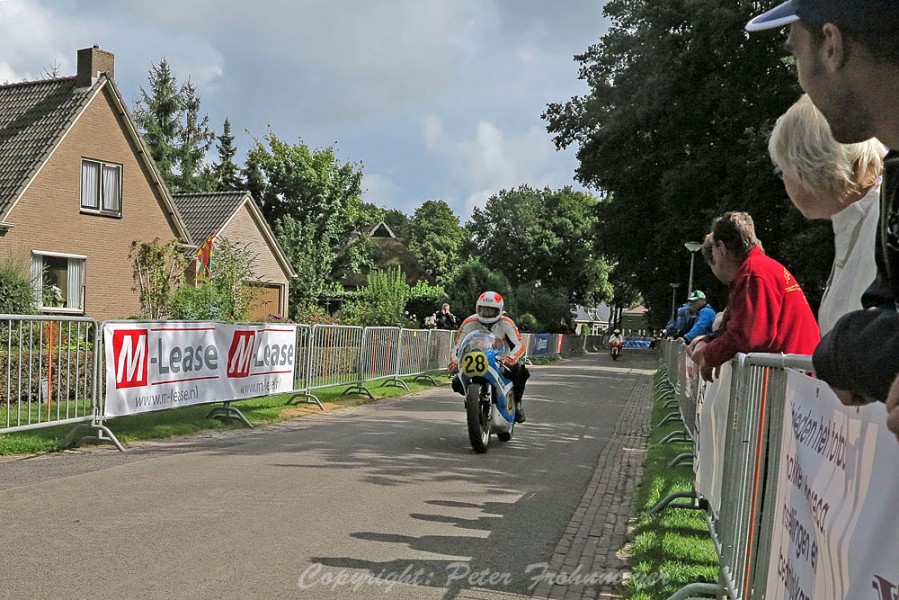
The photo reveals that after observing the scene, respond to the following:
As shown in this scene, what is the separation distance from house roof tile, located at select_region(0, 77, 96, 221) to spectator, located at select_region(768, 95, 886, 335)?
74.3 ft

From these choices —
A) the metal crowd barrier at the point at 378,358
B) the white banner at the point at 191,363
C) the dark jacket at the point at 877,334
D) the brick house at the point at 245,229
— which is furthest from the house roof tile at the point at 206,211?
the dark jacket at the point at 877,334

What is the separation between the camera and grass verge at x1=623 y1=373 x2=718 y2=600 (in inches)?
197

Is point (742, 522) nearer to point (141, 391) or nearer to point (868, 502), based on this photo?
point (868, 502)

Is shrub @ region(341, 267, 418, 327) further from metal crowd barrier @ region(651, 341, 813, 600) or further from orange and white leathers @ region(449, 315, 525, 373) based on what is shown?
metal crowd barrier @ region(651, 341, 813, 600)

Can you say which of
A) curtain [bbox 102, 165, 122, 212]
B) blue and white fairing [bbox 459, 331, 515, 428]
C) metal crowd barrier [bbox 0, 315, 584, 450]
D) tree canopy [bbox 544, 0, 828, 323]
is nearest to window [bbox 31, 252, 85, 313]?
curtain [bbox 102, 165, 122, 212]

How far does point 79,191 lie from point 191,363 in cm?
1602

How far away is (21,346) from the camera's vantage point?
8719mm

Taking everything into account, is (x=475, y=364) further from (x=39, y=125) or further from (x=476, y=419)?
(x=39, y=125)

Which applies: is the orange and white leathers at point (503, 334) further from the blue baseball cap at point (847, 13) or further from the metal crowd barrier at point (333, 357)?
the blue baseball cap at point (847, 13)

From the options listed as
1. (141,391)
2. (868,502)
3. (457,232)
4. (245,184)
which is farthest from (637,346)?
(868,502)

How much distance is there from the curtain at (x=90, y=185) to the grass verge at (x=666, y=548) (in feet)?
69.3

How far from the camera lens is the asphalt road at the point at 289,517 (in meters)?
4.84

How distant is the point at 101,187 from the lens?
25.7m

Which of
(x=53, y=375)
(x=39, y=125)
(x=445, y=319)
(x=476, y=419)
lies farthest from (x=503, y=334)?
(x=39, y=125)
